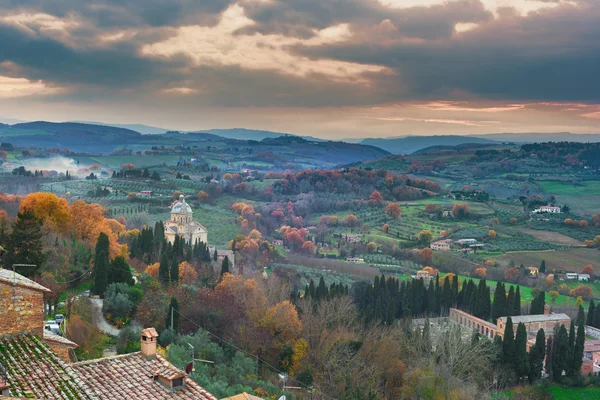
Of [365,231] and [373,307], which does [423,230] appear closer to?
[365,231]

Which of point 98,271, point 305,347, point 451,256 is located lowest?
point 451,256

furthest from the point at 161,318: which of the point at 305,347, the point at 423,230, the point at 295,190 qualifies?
the point at 295,190

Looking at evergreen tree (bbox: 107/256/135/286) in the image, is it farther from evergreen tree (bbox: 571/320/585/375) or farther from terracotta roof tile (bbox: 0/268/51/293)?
evergreen tree (bbox: 571/320/585/375)

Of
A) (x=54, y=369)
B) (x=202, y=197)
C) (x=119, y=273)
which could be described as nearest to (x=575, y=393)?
(x=119, y=273)

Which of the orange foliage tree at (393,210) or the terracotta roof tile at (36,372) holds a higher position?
the terracotta roof tile at (36,372)

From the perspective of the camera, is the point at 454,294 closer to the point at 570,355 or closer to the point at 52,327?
the point at 570,355

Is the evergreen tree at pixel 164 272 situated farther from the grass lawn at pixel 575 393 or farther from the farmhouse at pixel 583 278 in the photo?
the farmhouse at pixel 583 278

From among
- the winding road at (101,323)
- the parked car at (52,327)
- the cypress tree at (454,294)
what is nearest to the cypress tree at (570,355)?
the cypress tree at (454,294)
